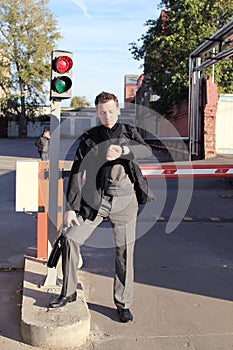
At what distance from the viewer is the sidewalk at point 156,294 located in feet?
13.4

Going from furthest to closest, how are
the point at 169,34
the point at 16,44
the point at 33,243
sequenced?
the point at 16,44 < the point at 169,34 < the point at 33,243

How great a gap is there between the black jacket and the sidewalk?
963 millimetres

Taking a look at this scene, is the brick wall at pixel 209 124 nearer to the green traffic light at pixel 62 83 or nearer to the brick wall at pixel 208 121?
the brick wall at pixel 208 121

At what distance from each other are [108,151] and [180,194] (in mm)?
9015

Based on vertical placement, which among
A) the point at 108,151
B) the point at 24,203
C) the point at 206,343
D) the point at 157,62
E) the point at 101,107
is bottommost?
the point at 206,343

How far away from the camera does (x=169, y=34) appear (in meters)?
24.5

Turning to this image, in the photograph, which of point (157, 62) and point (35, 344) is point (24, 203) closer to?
point (35, 344)

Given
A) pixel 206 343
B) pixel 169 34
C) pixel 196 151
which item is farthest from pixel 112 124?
pixel 169 34

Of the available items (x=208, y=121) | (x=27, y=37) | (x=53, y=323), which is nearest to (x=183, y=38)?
(x=208, y=121)

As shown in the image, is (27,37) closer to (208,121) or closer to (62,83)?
(208,121)

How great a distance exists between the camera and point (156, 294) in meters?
5.14

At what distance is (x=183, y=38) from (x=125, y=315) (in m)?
20.5

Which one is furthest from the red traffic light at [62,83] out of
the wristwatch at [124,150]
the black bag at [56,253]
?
the black bag at [56,253]

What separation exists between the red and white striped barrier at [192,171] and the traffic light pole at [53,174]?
359 cm
